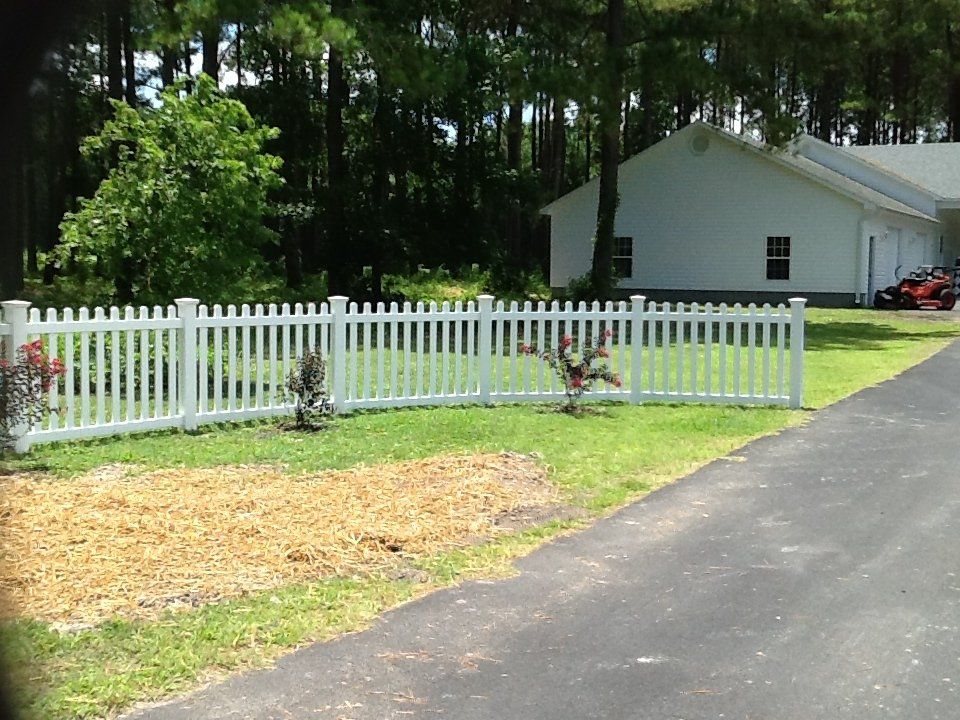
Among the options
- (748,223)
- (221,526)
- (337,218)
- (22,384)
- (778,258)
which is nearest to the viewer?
(221,526)

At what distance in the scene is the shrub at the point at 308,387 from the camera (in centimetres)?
893

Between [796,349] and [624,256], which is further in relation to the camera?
[624,256]

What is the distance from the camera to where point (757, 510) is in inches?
244

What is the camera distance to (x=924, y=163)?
3628 cm

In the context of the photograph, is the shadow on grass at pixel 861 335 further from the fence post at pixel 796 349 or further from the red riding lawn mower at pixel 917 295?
the fence post at pixel 796 349

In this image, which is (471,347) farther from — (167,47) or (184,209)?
(167,47)

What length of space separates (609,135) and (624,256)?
327 inches

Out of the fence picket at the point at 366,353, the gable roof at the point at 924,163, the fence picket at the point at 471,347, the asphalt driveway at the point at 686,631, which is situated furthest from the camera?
the gable roof at the point at 924,163

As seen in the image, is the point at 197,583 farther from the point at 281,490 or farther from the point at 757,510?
the point at 757,510

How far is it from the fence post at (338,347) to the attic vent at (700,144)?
22683mm

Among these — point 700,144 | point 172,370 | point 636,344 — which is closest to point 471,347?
point 636,344

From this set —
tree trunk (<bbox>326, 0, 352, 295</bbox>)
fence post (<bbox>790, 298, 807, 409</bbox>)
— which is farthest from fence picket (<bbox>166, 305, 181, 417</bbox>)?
tree trunk (<bbox>326, 0, 352, 295</bbox>)

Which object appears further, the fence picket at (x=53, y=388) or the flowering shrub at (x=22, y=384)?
the fence picket at (x=53, y=388)

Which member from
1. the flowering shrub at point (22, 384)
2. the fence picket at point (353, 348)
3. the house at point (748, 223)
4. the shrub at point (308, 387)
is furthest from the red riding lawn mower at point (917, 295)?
the flowering shrub at point (22, 384)
